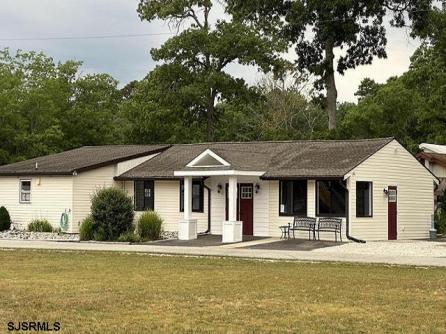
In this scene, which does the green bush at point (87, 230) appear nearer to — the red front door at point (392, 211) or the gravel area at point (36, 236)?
the gravel area at point (36, 236)

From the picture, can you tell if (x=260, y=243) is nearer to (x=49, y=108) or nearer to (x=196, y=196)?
(x=196, y=196)

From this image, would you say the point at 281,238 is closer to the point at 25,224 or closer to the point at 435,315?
the point at 25,224

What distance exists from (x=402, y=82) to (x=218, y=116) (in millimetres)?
13054

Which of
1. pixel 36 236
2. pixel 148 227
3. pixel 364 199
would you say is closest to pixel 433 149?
pixel 364 199

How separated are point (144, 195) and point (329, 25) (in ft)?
44.7

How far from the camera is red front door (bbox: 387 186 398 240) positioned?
98.6 ft

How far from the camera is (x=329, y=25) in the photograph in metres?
39.5

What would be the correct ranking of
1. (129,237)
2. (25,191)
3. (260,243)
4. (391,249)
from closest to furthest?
(391,249), (260,243), (129,237), (25,191)

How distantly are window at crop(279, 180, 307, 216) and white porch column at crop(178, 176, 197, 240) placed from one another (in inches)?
137

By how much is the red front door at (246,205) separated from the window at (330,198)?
3029 millimetres

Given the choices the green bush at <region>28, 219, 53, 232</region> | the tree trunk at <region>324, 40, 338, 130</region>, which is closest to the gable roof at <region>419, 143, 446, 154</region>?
the tree trunk at <region>324, 40, 338, 130</region>

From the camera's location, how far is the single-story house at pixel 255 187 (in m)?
28.7

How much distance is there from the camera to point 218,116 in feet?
167

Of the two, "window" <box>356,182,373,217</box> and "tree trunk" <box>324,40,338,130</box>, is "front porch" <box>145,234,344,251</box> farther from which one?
Answer: "tree trunk" <box>324,40,338,130</box>
